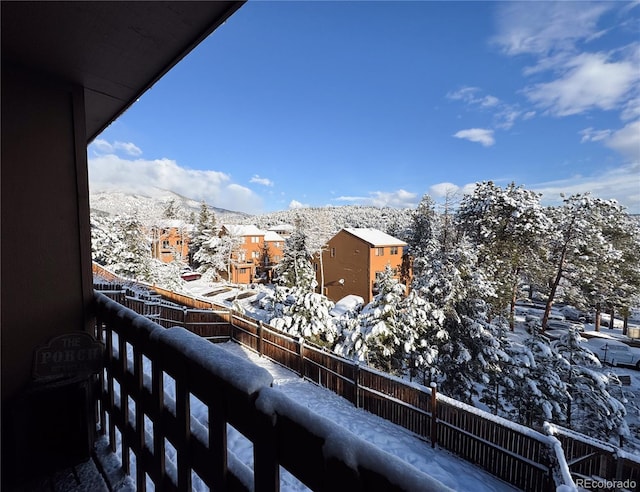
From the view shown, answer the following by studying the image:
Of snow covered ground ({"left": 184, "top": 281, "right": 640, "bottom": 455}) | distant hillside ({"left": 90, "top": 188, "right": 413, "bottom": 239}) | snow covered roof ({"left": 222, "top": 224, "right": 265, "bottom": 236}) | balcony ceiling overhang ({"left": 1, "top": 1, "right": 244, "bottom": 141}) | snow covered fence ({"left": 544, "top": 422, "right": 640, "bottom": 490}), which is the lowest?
snow covered ground ({"left": 184, "top": 281, "right": 640, "bottom": 455})

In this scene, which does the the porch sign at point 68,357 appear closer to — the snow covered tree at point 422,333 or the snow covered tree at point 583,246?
the snow covered tree at point 422,333

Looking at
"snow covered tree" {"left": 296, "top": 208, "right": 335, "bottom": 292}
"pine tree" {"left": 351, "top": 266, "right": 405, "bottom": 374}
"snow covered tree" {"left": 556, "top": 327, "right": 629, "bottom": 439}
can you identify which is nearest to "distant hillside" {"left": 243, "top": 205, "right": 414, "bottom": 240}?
"snow covered tree" {"left": 296, "top": 208, "right": 335, "bottom": 292}

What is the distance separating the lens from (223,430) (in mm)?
985

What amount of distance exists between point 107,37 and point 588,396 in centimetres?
1190

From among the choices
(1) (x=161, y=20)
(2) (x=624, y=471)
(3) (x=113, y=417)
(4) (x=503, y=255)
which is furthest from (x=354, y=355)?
(4) (x=503, y=255)

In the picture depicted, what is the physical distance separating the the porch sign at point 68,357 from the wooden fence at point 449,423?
5917 millimetres

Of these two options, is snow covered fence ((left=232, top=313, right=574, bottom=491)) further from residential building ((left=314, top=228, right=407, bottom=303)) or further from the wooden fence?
residential building ((left=314, top=228, right=407, bottom=303))

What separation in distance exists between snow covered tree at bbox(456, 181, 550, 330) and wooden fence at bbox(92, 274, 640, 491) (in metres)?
13.6

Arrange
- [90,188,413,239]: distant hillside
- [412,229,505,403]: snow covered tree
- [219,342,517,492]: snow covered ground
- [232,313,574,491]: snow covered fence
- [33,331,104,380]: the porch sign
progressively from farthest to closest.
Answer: [90,188,413,239]: distant hillside, [412,229,505,403]: snow covered tree, [219,342,517,492]: snow covered ground, [232,313,574,491]: snow covered fence, [33,331,104,380]: the porch sign

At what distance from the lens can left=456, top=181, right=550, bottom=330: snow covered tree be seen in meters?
18.9

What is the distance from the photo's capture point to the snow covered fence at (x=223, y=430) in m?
0.62

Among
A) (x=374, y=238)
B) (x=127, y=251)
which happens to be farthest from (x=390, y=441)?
(x=127, y=251)

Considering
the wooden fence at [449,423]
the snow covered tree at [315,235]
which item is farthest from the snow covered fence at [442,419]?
the snow covered tree at [315,235]

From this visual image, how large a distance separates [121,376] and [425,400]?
6038mm
